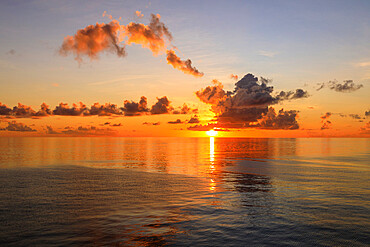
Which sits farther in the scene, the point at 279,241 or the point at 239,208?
the point at 239,208

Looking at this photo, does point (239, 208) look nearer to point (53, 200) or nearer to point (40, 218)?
point (40, 218)

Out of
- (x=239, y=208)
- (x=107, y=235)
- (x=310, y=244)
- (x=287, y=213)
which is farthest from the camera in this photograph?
(x=239, y=208)

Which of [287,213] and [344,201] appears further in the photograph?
[344,201]

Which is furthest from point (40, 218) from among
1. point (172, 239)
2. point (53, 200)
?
point (172, 239)

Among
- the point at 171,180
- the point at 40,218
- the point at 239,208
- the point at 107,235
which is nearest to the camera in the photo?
the point at 107,235

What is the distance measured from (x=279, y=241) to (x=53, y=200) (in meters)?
24.4

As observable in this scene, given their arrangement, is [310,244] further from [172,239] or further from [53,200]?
[53,200]

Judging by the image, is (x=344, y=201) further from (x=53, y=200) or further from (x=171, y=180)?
(x=53, y=200)

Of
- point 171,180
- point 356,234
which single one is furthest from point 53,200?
point 356,234

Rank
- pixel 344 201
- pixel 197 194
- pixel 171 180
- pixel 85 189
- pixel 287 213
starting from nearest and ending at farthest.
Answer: pixel 287 213
pixel 344 201
pixel 197 194
pixel 85 189
pixel 171 180

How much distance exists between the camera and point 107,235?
65.9 ft

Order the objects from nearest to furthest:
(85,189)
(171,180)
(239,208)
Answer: (239,208) → (85,189) → (171,180)

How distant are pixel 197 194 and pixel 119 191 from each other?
34.6 ft

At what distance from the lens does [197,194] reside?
114 feet
